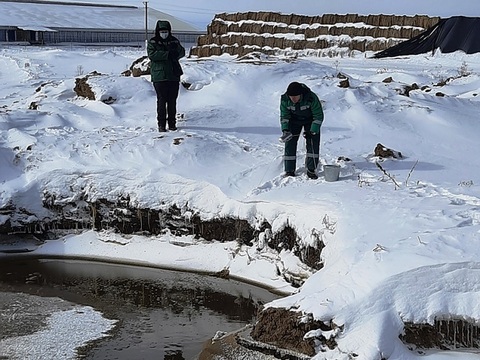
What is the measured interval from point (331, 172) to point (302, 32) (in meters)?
16.7

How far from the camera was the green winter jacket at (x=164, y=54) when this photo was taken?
10367 mm

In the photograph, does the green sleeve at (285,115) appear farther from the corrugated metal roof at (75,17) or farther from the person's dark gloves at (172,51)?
the corrugated metal roof at (75,17)

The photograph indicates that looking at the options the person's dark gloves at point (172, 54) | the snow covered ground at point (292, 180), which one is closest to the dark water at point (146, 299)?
the snow covered ground at point (292, 180)

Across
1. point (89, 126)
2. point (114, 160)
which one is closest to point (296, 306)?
point (114, 160)

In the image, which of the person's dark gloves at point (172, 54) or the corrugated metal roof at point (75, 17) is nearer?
the person's dark gloves at point (172, 54)

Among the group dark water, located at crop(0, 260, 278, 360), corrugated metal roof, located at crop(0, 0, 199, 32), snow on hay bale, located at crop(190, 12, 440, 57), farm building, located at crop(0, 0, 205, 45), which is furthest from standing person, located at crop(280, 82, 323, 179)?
corrugated metal roof, located at crop(0, 0, 199, 32)

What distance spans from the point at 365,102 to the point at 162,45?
409 cm

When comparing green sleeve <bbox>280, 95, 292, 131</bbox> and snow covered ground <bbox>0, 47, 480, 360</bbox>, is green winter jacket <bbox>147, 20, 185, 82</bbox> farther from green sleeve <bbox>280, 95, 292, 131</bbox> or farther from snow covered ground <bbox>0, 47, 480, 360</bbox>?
green sleeve <bbox>280, 95, 292, 131</bbox>

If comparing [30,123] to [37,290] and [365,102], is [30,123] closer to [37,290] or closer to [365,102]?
[37,290]

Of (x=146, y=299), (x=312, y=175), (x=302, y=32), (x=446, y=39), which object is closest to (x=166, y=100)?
(x=312, y=175)

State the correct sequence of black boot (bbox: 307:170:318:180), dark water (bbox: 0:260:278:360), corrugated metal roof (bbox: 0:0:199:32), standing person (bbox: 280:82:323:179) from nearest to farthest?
dark water (bbox: 0:260:278:360)
standing person (bbox: 280:82:323:179)
black boot (bbox: 307:170:318:180)
corrugated metal roof (bbox: 0:0:199:32)

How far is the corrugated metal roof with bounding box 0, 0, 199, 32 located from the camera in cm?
4425

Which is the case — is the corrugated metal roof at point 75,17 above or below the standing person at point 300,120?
above

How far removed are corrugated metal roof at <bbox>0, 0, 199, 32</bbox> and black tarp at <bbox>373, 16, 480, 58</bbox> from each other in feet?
88.2
